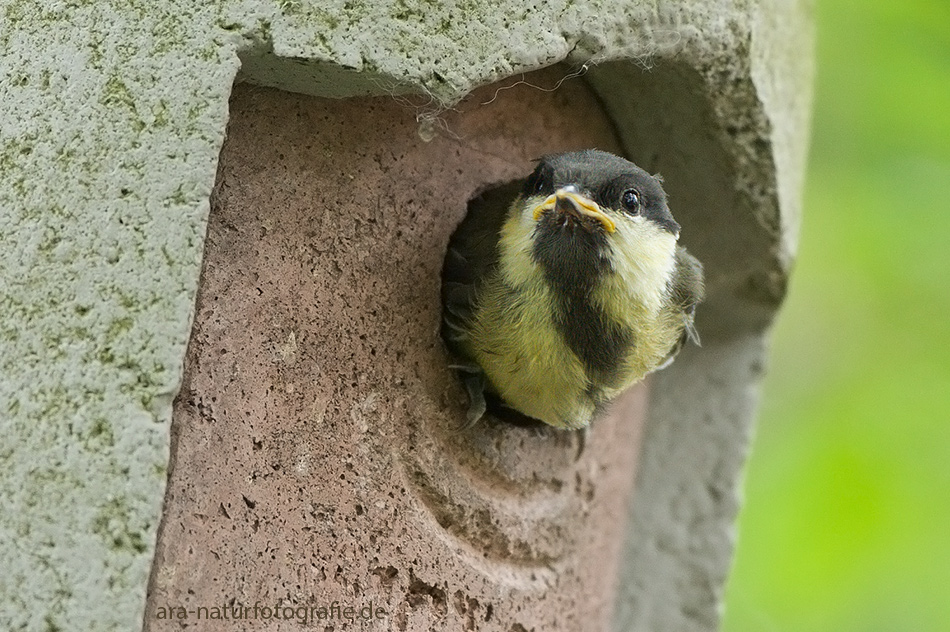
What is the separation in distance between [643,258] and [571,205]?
9.6 inches

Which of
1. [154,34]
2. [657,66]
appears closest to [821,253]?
[657,66]

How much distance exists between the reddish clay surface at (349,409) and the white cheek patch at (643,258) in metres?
0.35

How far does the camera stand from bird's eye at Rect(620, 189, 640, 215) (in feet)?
6.84

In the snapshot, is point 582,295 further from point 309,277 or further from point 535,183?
point 309,277

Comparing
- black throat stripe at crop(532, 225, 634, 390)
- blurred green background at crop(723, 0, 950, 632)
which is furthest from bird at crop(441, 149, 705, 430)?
blurred green background at crop(723, 0, 950, 632)

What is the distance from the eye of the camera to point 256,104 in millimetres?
1845

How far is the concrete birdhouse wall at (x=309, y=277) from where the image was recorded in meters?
1.56

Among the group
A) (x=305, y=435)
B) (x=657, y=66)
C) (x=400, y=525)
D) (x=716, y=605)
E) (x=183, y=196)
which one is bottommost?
(x=716, y=605)

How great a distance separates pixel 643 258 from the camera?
2.13m

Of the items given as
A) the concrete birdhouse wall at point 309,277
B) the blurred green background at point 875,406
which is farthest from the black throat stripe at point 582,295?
the blurred green background at point 875,406

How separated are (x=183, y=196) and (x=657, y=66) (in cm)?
100

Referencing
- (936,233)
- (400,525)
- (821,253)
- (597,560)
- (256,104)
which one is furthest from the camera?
(821,253)

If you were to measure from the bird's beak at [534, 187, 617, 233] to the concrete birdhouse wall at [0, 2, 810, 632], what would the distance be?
0.24m

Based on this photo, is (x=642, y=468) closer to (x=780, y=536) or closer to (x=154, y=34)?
(x=780, y=536)
